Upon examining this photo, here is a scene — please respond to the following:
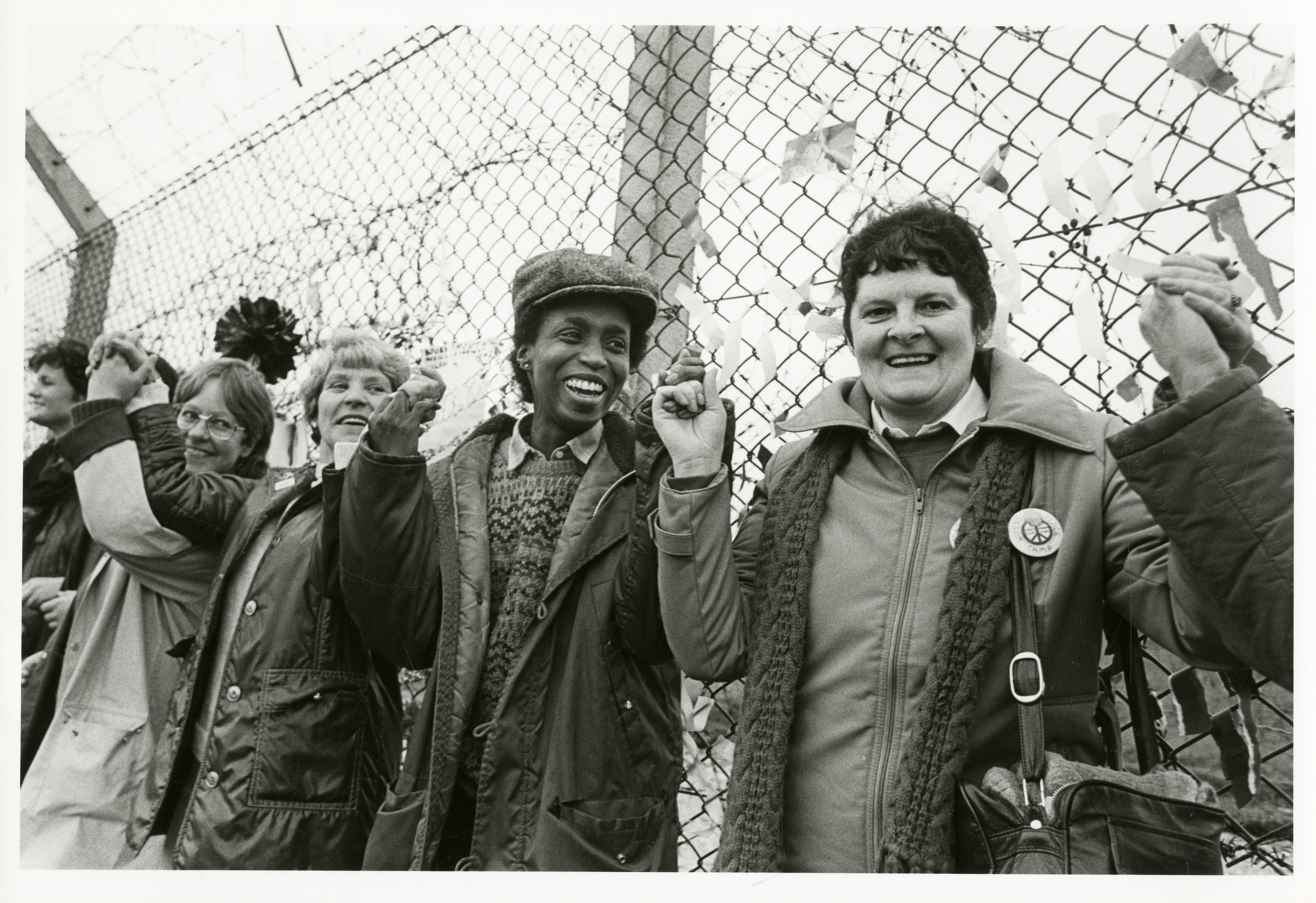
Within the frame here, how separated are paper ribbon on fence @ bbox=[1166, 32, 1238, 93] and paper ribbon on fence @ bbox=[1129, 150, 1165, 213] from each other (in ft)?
0.55

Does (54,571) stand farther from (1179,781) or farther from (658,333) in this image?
(1179,781)


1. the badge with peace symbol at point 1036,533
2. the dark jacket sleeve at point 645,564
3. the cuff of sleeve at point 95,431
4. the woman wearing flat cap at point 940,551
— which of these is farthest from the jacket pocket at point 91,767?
the badge with peace symbol at point 1036,533

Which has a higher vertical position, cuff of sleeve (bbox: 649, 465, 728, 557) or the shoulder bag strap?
cuff of sleeve (bbox: 649, 465, 728, 557)

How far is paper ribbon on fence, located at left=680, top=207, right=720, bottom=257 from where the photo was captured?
260 centimetres

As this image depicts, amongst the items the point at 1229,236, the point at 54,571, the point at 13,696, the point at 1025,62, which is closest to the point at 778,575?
the point at 1229,236

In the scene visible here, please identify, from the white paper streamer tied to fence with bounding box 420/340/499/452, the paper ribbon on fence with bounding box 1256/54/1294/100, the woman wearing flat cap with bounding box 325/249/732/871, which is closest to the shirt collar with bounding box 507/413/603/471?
the woman wearing flat cap with bounding box 325/249/732/871

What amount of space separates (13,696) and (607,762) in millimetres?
1598

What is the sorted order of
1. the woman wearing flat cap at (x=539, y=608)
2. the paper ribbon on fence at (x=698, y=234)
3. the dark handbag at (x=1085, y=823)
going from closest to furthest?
the dark handbag at (x=1085, y=823) < the woman wearing flat cap at (x=539, y=608) < the paper ribbon on fence at (x=698, y=234)

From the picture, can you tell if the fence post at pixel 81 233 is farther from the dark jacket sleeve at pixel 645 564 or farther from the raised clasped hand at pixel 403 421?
the dark jacket sleeve at pixel 645 564

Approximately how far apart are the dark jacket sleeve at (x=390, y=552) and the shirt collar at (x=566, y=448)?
0.25m

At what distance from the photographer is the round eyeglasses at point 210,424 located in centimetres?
311

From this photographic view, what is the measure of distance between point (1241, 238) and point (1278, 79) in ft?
1.25

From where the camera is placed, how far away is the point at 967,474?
80.7 inches

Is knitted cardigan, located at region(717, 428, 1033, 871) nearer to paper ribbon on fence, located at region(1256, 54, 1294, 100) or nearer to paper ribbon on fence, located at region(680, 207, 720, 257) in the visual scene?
paper ribbon on fence, located at region(680, 207, 720, 257)
